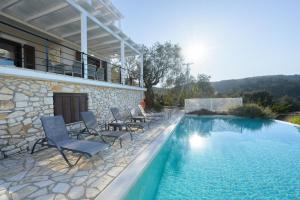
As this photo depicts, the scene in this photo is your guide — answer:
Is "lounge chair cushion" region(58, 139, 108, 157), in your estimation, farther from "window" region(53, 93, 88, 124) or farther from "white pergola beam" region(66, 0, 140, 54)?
"white pergola beam" region(66, 0, 140, 54)

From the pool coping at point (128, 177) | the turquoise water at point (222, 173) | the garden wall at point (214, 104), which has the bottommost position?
the turquoise water at point (222, 173)

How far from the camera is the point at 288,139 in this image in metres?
8.01

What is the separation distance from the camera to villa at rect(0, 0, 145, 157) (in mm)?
4758

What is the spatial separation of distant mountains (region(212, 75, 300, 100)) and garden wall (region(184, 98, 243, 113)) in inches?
595

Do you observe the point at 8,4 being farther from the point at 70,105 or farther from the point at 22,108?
the point at 22,108

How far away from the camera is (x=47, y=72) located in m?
5.65

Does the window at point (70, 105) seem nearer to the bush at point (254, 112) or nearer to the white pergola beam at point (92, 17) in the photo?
the white pergola beam at point (92, 17)

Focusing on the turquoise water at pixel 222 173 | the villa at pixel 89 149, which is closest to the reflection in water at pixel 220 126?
the villa at pixel 89 149

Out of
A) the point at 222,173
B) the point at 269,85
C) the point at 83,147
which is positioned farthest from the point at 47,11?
the point at 269,85

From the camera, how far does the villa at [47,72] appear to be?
476 cm

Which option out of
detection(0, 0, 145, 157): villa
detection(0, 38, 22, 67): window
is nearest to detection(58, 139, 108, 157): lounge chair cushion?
detection(0, 0, 145, 157): villa

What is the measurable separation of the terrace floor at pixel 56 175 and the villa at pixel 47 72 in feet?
3.35

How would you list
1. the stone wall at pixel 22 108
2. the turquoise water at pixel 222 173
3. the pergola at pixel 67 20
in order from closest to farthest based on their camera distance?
1. the turquoise water at pixel 222 173
2. the stone wall at pixel 22 108
3. the pergola at pixel 67 20

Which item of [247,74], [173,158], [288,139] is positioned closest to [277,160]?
[173,158]
